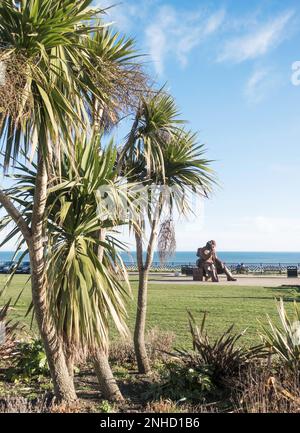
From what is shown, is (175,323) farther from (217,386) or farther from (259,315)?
(217,386)

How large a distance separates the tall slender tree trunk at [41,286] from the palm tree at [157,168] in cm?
205

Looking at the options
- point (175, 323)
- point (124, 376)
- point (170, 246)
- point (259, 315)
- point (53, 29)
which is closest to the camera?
point (53, 29)

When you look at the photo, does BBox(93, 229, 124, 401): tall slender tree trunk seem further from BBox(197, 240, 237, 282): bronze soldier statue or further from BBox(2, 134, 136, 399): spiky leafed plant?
BBox(197, 240, 237, 282): bronze soldier statue

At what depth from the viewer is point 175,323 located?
11.5 m

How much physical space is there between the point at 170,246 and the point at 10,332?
3269 millimetres

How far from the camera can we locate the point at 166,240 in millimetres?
8523

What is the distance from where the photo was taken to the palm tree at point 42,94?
4.34m

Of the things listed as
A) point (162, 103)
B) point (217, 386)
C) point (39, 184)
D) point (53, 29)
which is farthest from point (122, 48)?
point (217, 386)

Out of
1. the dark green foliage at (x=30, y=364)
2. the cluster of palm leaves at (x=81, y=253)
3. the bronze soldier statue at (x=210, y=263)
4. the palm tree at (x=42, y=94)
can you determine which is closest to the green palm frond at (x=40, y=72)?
the palm tree at (x=42, y=94)

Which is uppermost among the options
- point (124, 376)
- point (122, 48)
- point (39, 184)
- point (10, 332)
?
point (122, 48)

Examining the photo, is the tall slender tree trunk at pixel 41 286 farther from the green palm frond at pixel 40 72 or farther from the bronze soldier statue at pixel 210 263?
the bronze soldier statue at pixel 210 263

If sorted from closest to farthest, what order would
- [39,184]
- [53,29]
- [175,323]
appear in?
[53,29], [39,184], [175,323]

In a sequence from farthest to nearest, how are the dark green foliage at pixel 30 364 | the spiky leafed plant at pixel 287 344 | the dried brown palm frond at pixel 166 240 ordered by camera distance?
the dried brown palm frond at pixel 166 240 → the dark green foliage at pixel 30 364 → the spiky leafed plant at pixel 287 344

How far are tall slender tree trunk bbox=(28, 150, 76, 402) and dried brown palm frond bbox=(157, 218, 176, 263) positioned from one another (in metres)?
3.46
